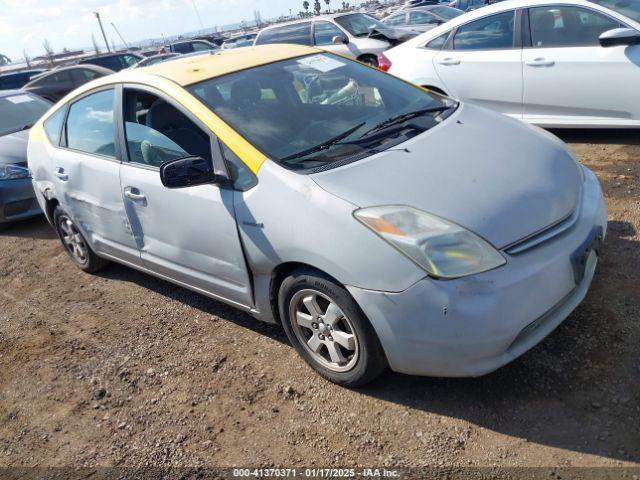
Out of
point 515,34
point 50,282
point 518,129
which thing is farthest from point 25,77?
point 518,129

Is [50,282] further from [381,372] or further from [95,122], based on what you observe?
[381,372]

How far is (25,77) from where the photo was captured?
18.5 m

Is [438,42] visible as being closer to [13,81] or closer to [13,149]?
[13,149]

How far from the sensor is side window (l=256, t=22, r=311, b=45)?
11438mm

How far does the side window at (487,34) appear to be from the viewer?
5836 mm

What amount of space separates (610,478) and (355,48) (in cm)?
981

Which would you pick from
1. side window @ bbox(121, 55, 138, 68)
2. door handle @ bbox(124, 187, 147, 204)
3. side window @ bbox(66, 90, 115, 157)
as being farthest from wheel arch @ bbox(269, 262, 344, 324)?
side window @ bbox(121, 55, 138, 68)

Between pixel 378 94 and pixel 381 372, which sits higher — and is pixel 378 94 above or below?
above

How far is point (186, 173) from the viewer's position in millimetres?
2941

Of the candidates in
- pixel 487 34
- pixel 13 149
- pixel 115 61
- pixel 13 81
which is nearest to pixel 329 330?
pixel 487 34

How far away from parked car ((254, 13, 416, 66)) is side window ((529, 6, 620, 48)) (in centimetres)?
527

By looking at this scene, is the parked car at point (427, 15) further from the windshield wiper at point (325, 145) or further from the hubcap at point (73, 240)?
the windshield wiper at point (325, 145)

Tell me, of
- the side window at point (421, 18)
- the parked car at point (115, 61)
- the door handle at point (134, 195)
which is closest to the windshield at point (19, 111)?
the door handle at point (134, 195)

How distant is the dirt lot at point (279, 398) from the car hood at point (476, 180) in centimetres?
75
